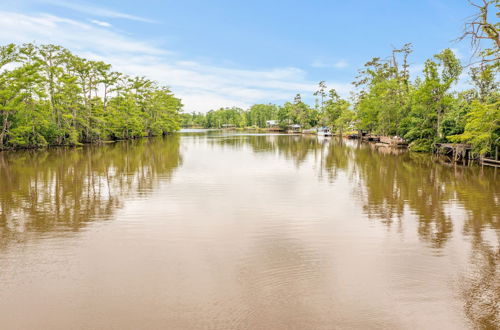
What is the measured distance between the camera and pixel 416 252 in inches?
312

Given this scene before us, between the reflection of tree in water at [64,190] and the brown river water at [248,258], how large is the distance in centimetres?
10

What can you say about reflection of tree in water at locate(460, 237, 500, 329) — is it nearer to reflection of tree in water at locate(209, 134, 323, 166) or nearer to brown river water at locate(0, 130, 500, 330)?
brown river water at locate(0, 130, 500, 330)

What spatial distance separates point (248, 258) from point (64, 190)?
36.0 feet

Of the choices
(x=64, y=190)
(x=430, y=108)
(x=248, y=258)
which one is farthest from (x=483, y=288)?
(x=430, y=108)

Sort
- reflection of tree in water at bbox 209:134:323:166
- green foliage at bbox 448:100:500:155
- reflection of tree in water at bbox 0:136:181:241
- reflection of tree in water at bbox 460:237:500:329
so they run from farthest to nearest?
reflection of tree in water at bbox 209:134:323:166, green foliage at bbox 448:100:500:155, reflection of tree in water at bbox 0:136:181:241, reflection of tree in water at bbox 460:237:500:329

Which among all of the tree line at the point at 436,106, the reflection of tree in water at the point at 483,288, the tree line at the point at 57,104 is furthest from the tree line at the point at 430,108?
the tree line at the point at 57,104

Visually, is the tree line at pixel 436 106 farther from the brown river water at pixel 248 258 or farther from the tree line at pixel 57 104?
the tree line at pixel 57 104

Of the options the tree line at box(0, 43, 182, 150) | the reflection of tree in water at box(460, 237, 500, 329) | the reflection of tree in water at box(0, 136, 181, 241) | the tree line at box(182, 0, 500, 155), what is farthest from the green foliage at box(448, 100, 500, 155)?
the tree line at box(0, 43, 182, 150)

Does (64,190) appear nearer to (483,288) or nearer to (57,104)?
(483,288)

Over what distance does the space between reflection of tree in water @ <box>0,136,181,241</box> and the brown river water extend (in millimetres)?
96

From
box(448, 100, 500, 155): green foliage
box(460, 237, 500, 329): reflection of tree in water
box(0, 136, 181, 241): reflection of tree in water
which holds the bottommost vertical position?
box(460, 237, 500, 329): reflection of tree in water

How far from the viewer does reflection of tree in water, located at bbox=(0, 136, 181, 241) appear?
10.4 meters

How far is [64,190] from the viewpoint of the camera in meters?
15.0

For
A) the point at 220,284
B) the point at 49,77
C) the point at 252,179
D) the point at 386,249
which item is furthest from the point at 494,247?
the point at 49,77
